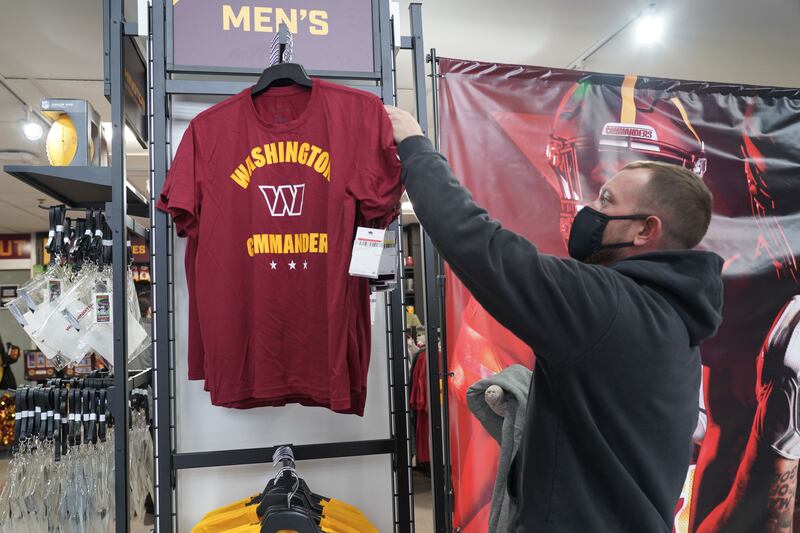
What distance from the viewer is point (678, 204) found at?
1.17 m

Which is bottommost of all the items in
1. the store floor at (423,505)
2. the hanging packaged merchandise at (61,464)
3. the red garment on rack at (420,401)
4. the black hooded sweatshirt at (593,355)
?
the store floor at (423,505)

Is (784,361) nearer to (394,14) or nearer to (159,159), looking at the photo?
(394,14)

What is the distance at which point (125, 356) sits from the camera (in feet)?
5.72

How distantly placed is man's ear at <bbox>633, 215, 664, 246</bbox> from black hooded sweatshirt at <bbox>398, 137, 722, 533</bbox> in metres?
0.09

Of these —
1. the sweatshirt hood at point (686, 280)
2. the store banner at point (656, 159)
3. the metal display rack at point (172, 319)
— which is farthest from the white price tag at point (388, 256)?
the store banner at point (656, 159)

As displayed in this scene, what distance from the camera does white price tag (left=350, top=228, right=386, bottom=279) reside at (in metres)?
1.46

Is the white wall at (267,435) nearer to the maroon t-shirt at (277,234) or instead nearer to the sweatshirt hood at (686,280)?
the maroon t-shirt at (277,234)

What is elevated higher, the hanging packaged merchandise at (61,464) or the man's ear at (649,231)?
the man's ear at (649,231)

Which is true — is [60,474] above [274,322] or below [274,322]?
below

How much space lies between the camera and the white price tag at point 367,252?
1.46 meters

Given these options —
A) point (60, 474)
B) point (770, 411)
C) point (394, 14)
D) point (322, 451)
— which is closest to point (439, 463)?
point (322, 451)

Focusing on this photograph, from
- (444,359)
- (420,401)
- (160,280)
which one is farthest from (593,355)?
(420,401)

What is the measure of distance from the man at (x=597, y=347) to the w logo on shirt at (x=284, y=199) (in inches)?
20.9

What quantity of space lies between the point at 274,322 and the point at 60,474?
1.16m
